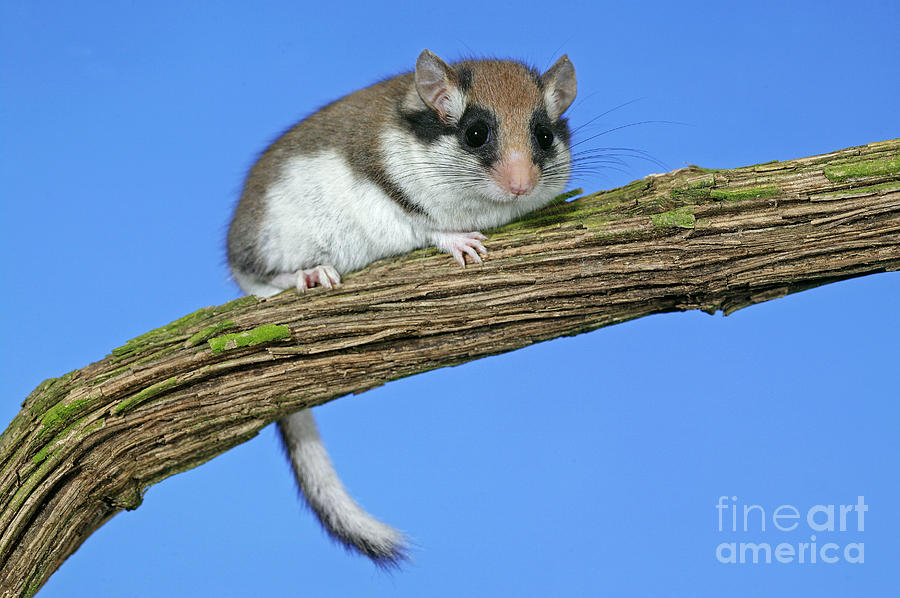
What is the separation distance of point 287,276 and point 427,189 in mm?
847

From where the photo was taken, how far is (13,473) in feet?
11.7

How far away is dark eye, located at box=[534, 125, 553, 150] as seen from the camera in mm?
3654

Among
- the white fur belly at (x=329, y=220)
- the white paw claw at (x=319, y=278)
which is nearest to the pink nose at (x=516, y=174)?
the white fur belly at (x=329, y=220)

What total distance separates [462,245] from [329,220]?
68cm

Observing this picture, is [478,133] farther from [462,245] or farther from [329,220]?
[329,220]

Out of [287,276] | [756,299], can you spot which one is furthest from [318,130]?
[756,299]

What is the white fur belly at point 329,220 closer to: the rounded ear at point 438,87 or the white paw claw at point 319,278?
the white paw claw at point 319,278

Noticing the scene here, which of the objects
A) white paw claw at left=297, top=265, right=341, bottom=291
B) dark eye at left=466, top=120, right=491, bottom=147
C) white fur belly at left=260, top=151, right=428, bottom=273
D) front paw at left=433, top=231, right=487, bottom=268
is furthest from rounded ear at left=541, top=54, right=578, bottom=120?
white paw claw at left=297, top=265, right=341, bottom=291

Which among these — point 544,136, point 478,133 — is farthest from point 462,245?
point 544,136

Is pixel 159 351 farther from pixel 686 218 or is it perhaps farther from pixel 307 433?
pixel 686 218

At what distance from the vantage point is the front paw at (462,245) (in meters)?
3.62

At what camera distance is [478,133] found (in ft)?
11.7

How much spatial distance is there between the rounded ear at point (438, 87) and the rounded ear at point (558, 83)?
446mm

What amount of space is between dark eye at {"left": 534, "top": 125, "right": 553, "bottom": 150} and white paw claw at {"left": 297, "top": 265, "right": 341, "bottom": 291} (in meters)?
1.09
